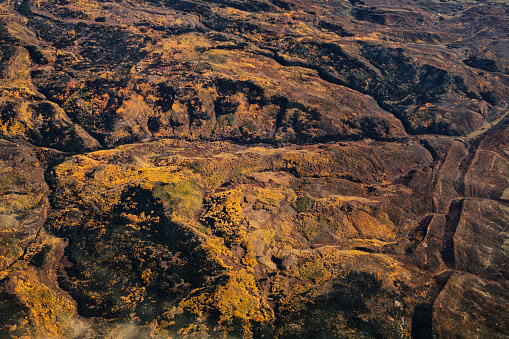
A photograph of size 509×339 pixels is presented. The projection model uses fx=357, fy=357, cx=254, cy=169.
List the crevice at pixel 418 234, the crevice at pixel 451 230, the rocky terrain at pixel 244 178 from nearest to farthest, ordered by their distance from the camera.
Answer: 1. the rocky terrain at pixel 244 178
2. the crevice at pixel 451 230
3. the crevice at pixel 418 234

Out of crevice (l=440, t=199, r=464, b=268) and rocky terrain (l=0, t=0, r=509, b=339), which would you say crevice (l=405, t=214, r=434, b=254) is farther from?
crevice (l=440, t=199, r=464, b=268)

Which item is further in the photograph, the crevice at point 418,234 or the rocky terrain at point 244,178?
the crevice at point 418,234

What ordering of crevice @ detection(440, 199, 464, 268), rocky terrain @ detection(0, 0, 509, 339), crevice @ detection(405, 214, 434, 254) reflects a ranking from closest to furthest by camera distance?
rocky terrain @ detection(0, 0, 509, 339) → crevice @ detection(440, 199, 464, 268) → crevice @ detection(405, 214, 434, 254)

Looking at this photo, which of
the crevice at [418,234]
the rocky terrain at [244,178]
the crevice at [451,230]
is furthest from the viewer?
the crevice at [418,234]

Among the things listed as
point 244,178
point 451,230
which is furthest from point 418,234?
point 244,178

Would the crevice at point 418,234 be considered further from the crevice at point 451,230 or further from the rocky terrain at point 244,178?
the crevice at point 451,230

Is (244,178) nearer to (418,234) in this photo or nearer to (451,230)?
(418,234)

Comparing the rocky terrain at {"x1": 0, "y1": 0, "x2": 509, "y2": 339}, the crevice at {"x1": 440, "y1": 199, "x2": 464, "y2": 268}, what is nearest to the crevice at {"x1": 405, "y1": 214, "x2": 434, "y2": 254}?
the rocky terrain at {"x1": 0, "y1": 0, "x2": 509, "y2": 339}

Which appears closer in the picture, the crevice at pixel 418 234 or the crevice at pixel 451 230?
the crevice at pixel 451 230

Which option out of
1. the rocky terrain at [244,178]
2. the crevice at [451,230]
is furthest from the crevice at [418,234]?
the crevice at [451,230]
